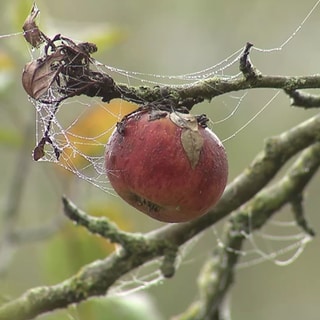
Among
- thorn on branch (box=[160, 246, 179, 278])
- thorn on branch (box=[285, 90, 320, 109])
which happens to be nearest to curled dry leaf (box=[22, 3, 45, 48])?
thorn on branch (box=[285, 90, 320, 109])

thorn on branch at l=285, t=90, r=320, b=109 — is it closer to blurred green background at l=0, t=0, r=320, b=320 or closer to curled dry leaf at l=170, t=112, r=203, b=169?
curled dry leaf at l=170, t=112, r=203, b=169

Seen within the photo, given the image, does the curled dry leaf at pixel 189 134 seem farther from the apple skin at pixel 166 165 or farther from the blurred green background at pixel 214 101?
the blurred green background at pixel 214 101

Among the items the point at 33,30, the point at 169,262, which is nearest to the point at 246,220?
the point at 169,262

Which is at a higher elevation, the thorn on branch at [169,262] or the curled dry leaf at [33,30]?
the thorn on branch at [169,262]

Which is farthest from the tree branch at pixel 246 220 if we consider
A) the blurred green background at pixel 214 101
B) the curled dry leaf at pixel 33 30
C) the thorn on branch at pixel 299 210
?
the blurred green background at pixel 214 101

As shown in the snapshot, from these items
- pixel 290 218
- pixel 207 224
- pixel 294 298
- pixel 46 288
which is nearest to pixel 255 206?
pixel 207 224

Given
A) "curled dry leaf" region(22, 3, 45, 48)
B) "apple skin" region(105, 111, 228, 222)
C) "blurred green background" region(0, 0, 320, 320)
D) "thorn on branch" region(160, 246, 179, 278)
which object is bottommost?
"apple skin" region(105, 111, 228, 222)

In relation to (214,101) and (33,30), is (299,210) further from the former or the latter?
(214,101)

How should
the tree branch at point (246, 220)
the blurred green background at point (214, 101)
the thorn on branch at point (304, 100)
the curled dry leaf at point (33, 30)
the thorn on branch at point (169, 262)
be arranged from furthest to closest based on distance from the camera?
the blurred green background at point (214, 101) → the tree branch at point (246, 220) → the thorn on branch at point (169, 262) → the thorn on branch at point (304, 100) → the curled dry leaf at point (33, 30)
